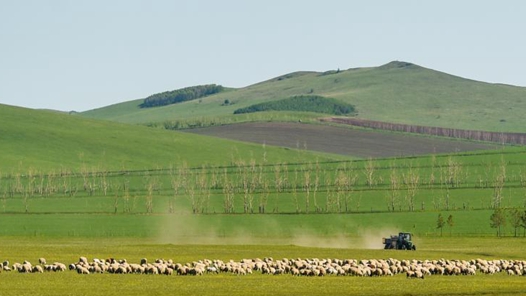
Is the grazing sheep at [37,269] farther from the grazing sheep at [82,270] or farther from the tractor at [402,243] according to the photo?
the tractor at [402,243]

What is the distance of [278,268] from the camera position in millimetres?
63812

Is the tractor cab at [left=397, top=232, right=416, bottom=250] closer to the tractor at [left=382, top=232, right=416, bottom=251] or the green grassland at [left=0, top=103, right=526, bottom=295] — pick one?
the tractor at [left=382, top=232, right=416, bottom=251]

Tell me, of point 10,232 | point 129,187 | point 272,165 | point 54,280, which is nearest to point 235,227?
point 10,232

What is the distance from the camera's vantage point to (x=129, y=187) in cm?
17300

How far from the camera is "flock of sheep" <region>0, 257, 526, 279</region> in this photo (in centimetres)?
6069

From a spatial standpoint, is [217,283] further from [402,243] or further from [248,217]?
[248,217]

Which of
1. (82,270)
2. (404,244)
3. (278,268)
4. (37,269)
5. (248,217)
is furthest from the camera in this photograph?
(248,217)

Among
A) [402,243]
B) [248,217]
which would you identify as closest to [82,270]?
[402,243]

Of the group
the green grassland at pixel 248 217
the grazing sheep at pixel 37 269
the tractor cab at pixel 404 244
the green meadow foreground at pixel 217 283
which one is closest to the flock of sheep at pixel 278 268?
the grazing sheep at pixel 37 269

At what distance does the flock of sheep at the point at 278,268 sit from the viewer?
2389 inches

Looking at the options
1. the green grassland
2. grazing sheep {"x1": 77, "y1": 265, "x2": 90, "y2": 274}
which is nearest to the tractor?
the green grassland

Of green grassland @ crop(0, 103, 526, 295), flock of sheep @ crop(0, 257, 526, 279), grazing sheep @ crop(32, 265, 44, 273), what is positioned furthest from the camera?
flock of sheep @ crop(0, 257, 526, 279)

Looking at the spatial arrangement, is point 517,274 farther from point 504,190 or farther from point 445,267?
point 504,190

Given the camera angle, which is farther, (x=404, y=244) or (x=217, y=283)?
(x=404, y=244)
